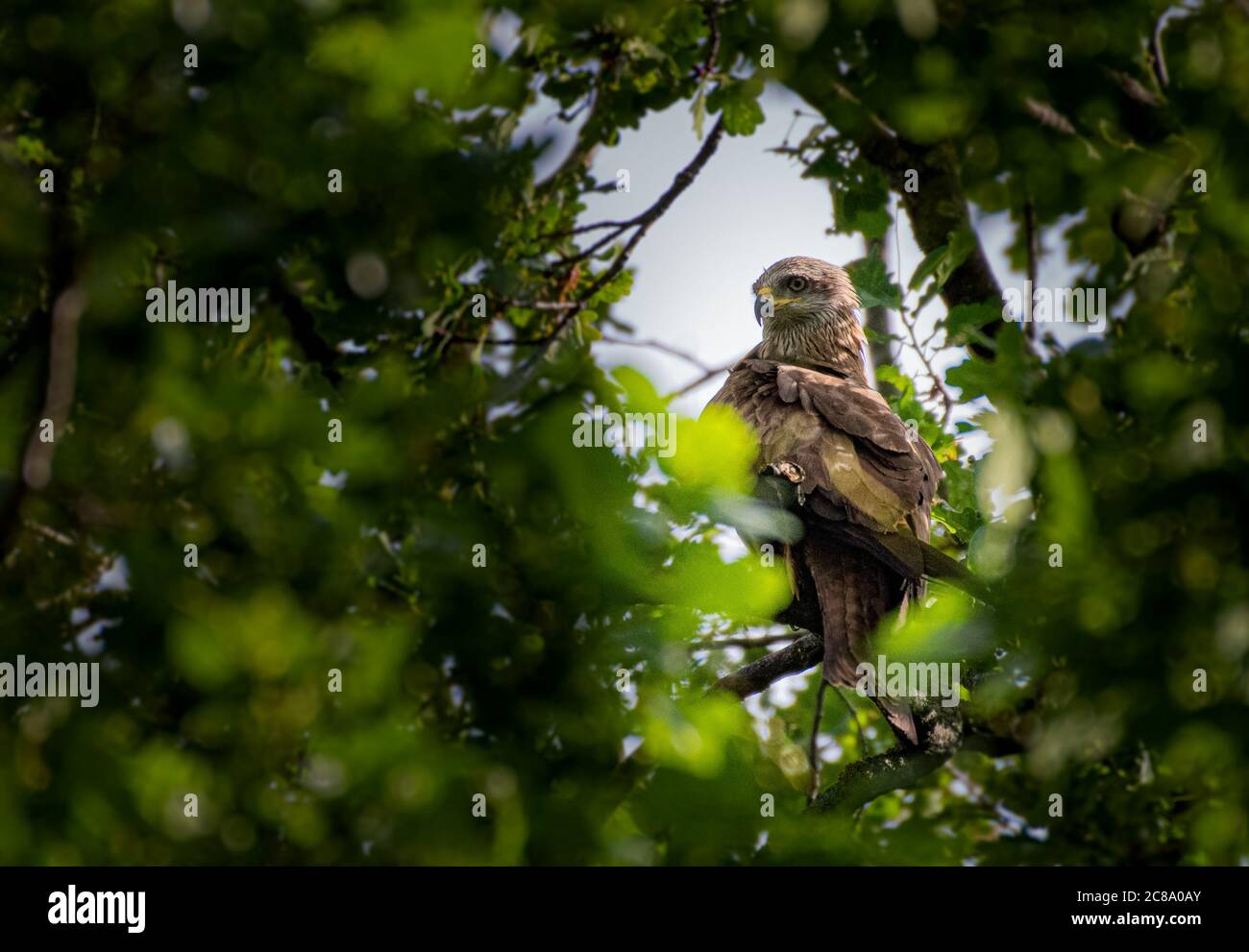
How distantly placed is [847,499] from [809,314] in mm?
2015

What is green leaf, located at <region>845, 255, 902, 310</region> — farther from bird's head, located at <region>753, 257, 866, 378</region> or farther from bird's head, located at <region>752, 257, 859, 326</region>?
bird's head, located at <region>752, 257, 859, 326</region>

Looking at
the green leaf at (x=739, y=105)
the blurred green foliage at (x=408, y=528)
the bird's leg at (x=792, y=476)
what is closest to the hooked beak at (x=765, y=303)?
the green leaf at (x=739, y=105)

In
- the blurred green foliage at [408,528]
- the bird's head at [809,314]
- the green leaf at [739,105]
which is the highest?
the green leaf at [739,105]

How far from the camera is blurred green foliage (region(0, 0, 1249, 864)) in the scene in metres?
1.43

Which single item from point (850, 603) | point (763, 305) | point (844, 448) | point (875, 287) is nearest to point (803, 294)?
point (763, 305)

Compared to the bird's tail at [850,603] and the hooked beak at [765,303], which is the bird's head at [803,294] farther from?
the bird's tail at [850,603]

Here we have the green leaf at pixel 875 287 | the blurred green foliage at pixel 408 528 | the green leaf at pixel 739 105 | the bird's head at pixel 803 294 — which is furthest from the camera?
the bird's head at pixel 803 294

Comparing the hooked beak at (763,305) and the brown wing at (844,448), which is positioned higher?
the hooked beak at (763,305)

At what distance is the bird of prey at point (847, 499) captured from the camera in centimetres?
321

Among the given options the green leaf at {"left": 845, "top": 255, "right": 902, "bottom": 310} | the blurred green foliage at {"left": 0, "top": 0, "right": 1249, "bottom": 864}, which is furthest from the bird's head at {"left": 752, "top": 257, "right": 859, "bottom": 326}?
the blurred green foliage at {"left": 0, "top": 0, "right": 1249, "bottom": 864}

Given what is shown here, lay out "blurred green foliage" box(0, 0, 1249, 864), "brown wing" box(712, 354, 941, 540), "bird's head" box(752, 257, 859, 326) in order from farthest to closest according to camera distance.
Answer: "bird's head" box(752, 257, 859, 326)
"brown wing" box(712, 354, 941, 540)
"blurred green foliage" box(0, 0, 1249, 864)

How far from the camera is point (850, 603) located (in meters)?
3.33

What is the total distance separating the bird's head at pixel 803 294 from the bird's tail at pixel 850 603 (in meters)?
1.89

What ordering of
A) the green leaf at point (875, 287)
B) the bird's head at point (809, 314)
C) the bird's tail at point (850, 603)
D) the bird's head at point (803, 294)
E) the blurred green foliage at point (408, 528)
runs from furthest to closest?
the bird's head at point (803, 294)
the bird's head at point (809, 314)
the green leaf at point (875, 287)
the bird's tail at point (850, 603)
the blurred green foliage at point (408, 528)
